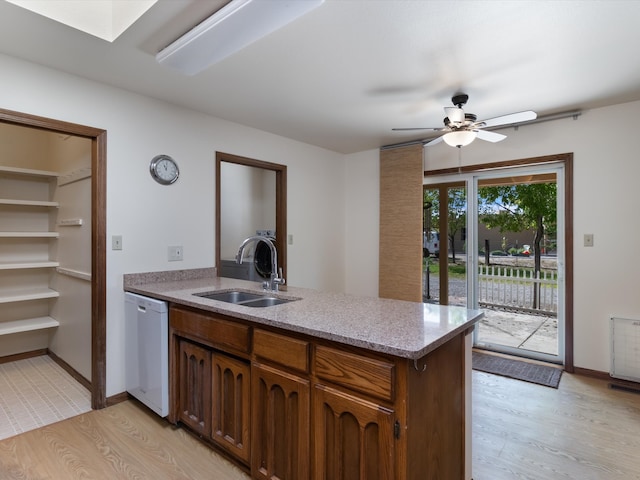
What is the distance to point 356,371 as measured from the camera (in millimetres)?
1344

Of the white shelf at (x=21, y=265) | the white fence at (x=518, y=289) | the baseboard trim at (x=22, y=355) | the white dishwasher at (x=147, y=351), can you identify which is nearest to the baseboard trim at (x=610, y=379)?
the white fence at (x=518, y=289)

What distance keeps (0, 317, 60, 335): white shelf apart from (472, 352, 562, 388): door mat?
160 inches

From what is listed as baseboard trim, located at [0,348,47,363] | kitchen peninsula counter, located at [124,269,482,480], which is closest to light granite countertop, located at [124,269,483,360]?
kitchen peninsula counter, located at [124,269,482,480]

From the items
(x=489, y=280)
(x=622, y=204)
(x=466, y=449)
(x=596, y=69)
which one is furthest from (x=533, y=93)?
(x=466, y=449)

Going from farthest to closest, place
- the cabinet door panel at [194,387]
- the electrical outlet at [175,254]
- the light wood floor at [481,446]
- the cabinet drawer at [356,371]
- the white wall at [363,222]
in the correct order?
1. the white wall at [363,222]
2. the electrical outlet at [175,254]
3. the cabinet door panel at [194,387]
4. the light wood floor at [481,446]
5. the cabinet drawer at [356,371]

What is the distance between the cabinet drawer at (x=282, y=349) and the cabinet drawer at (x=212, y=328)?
86mm

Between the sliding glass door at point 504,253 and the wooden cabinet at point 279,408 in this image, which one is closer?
the wooden cabinet at point 279,408

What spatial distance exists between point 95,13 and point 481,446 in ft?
11.0

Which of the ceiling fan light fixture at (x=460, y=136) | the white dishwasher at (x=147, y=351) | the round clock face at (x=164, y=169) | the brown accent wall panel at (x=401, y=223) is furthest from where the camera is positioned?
the brown accent wall panel at (x=401, y=223)

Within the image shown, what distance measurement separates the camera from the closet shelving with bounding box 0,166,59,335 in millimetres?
3420

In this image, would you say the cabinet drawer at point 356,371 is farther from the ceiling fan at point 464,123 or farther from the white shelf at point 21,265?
the white shelf at point 21,265

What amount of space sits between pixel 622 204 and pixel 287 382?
3239 millimetres

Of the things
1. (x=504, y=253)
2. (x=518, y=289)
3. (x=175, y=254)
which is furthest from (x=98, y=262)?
(x=518, y=289)

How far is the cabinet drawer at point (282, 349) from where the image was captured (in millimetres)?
1521
